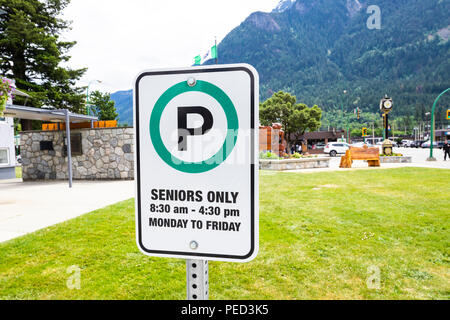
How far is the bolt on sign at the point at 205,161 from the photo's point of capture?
935 mm

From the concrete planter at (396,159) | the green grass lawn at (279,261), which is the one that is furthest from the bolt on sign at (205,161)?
the concrete planter at (396,159)

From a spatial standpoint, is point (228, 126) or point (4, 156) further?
point (4, 156)

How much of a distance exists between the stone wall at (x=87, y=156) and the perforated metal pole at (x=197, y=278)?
37.4 feet

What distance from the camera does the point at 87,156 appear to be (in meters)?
13.1

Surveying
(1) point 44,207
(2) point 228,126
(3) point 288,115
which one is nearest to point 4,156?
(1) point 44,207

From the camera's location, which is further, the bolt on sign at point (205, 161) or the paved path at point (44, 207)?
the paved path at point (44, 207)

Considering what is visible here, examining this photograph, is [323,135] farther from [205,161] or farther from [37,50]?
[205,161]

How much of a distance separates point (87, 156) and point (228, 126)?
13.7 m

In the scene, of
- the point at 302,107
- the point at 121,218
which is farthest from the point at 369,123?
the point at 121,218

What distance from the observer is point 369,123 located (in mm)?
113562

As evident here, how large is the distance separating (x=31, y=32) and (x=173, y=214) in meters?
27.4

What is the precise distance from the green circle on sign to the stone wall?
37.3 feet

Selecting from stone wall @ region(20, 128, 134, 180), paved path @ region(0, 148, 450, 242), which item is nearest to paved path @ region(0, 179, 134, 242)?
paved path @ region(0, 148, 450, 242)

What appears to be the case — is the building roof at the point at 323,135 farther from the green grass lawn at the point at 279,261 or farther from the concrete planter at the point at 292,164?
the green grass lawn at the point at 279,261
